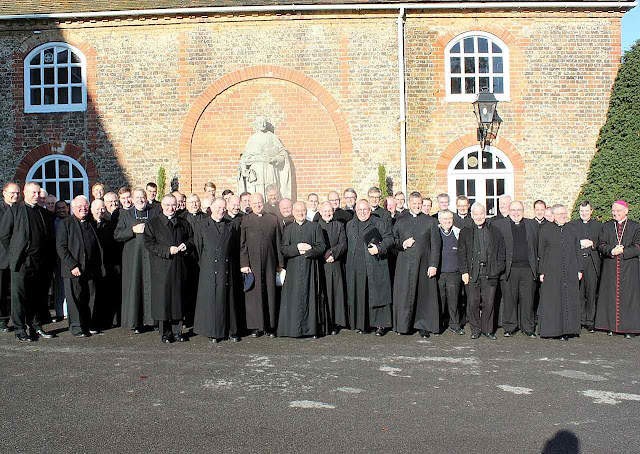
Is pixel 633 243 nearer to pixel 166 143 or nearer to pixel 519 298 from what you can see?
pixel 519 298

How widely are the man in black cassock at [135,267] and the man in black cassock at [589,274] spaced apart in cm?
645

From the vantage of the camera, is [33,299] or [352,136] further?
[352,136]

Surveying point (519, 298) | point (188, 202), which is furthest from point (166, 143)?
point (519, 298)

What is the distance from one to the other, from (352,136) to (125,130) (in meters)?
5.51

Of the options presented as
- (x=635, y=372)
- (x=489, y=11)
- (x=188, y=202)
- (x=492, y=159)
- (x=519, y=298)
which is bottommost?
(x=635, y=372)

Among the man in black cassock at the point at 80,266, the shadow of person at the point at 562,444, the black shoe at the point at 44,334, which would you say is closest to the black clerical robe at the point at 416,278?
the shadow of person at the point at 562,444

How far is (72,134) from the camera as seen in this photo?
626 inches

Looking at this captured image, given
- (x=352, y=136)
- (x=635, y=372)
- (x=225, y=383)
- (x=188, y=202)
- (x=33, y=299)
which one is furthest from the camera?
(x=352, y=136)

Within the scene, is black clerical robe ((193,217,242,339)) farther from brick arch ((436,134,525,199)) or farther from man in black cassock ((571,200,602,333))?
brick arch ((436,134,525,199))

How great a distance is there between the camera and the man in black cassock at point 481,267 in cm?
902

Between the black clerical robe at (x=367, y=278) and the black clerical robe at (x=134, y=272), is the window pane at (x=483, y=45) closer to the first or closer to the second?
the black clerical robe at (x=367, y=278)

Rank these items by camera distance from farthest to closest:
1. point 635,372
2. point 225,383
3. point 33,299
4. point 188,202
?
point 188,202, point 33,299, point 635,372, point 225,383

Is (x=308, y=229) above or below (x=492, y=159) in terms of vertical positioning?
below

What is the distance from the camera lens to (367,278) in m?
9.47
